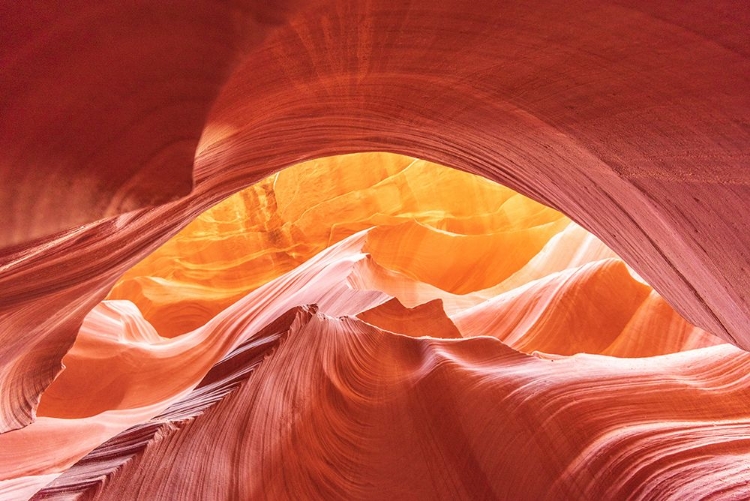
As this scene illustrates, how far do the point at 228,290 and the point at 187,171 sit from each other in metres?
6.60

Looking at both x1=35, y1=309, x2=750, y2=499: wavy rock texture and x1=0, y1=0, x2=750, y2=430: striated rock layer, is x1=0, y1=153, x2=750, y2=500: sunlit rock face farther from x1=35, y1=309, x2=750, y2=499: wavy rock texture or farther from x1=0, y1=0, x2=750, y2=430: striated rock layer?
x1=0, y1=0, x2=750, y2=430: striated rock layer

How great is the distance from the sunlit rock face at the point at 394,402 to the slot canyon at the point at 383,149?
0.04 feet

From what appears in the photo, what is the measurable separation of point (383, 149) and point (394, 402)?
4.04 feet

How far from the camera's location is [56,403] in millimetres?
3859

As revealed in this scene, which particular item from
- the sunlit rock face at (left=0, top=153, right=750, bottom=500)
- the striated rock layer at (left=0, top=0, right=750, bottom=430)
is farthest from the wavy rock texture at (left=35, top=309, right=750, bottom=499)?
the striated rock layer at (left=0, top=0, right=750, bottom=430)

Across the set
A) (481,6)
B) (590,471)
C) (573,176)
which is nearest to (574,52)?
(481,6)

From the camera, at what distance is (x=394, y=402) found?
1.94 metres

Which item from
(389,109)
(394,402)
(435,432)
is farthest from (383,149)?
(435,432)

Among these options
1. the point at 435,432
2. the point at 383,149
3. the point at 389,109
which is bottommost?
the point at 435,432

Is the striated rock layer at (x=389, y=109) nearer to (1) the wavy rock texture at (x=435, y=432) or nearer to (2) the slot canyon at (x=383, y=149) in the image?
(2) the slot canyon at (x=383, y=149)

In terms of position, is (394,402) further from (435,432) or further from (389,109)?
(389,109)

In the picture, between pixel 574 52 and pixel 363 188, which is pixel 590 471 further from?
pixel 363 188

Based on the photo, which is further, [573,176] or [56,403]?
[56,403]

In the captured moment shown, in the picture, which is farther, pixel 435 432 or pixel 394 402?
pixel 394 402
